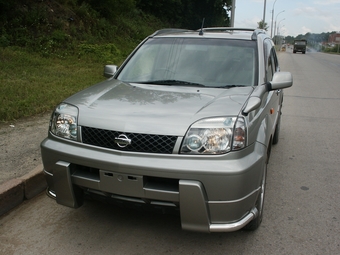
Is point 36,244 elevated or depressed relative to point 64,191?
depressed

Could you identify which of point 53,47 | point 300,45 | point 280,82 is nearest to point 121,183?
point 280,82

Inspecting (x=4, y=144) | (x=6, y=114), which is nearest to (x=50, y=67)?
(x=6, y=114)

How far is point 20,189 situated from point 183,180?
207cm

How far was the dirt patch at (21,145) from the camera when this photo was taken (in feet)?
13.6

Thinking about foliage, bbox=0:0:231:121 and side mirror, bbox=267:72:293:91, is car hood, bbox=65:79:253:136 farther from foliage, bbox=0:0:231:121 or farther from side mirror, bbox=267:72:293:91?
foliage, bbox=0:0:231:121

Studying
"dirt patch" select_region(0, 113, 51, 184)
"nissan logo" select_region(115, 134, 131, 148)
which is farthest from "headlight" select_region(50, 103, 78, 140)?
"dirt patch" select_region(0, 113, 51, 184)

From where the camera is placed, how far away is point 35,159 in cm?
446

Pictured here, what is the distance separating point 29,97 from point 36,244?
4.86 meters

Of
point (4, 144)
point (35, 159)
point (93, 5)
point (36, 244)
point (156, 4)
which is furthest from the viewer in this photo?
point (156, 4)

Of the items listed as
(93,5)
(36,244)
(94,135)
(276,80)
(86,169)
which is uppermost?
(93,5)

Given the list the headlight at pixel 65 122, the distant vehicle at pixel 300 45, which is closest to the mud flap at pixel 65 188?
the headlight at pixel 65 122

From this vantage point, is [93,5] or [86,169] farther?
[93,5]

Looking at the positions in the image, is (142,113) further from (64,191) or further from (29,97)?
(29,97)

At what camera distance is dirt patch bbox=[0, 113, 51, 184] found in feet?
13.6
